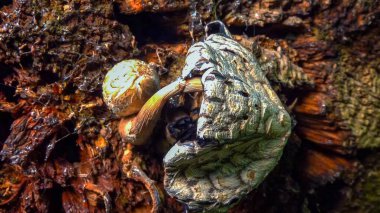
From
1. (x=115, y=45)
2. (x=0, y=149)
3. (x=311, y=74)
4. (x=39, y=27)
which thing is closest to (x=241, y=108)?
(x=115, y=45)

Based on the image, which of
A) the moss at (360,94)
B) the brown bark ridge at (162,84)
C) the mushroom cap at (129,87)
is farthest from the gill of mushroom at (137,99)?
the moss at (360,94)

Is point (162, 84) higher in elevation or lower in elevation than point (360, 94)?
higher

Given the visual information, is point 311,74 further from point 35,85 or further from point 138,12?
point 35,85

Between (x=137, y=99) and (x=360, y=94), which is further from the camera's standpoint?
(x=360, y=94)

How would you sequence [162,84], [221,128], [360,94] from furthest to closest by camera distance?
[360,94] → [162,84] → [221,128]

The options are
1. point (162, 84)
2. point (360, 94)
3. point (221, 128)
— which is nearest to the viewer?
point (221, 128)

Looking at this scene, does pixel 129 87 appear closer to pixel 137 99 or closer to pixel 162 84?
pixel 137 99

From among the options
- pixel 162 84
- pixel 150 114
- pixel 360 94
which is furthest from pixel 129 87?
pixel 360 94
